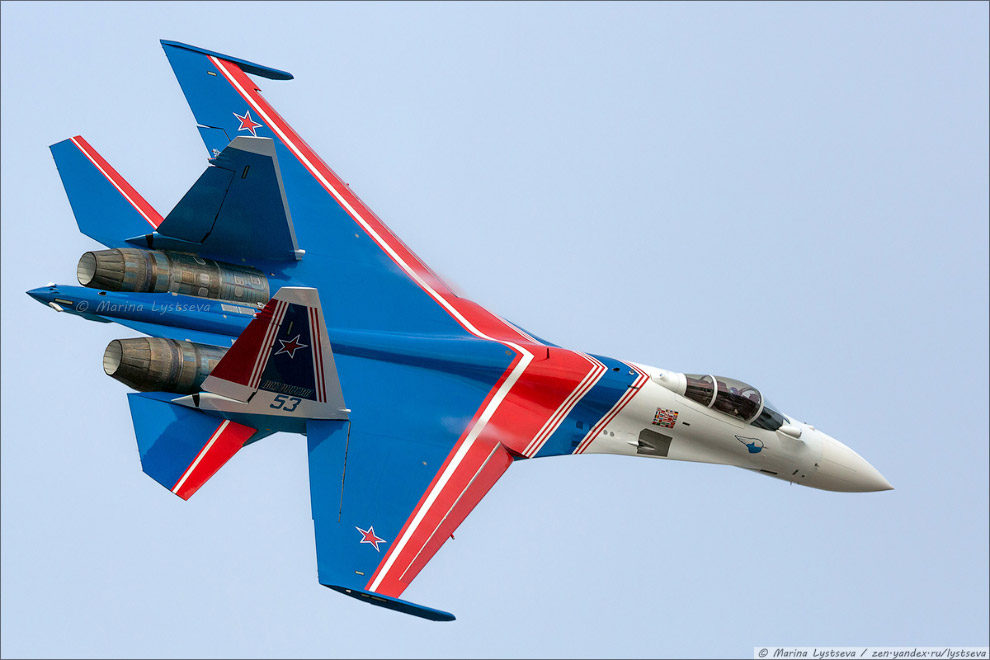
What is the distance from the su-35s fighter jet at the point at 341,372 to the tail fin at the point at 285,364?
0.10 ft

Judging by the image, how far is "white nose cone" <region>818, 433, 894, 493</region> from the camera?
24.9 metres

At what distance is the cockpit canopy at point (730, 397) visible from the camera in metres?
24.0

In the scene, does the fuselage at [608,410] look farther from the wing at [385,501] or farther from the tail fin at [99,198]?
the tail fin at [99,198]

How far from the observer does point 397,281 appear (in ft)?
78.4

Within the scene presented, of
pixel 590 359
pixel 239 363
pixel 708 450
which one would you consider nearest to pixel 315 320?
pixel 239 363

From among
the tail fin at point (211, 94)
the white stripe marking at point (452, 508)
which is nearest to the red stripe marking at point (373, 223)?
the tail fin at point (211, 94)

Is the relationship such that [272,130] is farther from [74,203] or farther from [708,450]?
[708,450]

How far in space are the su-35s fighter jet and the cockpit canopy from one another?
0.03 meters

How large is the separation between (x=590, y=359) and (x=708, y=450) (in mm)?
2647

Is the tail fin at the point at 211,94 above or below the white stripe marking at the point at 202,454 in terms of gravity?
above

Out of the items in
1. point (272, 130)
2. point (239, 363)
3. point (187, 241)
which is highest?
point (272, 130)

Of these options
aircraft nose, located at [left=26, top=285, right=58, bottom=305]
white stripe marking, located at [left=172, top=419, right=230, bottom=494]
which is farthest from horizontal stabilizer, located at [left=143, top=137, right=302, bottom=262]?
white stripe marking, located at [left=172, top=419, right=230, bottom=494]

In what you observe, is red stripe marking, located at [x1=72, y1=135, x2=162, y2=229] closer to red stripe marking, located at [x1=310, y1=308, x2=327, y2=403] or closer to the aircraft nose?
the aircraft nose

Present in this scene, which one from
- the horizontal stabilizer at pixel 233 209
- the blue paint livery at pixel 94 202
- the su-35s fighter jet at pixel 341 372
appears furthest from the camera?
the blue paint livery at pixel 94 202
